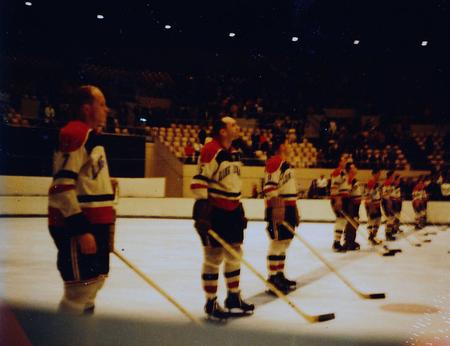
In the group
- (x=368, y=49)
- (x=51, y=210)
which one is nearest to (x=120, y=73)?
(x=368, y=49)

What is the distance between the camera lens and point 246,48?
22.1 m

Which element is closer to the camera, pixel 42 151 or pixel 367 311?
pixel 367 311

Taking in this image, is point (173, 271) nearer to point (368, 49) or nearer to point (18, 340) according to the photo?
point (18, 340)

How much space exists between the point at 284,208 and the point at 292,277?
4.36ft

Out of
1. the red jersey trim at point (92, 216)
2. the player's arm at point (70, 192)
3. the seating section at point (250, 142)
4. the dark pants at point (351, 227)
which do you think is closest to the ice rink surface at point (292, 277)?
the dark pants at point (351, 227)

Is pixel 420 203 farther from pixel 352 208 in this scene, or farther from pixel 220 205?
pixel 220 205

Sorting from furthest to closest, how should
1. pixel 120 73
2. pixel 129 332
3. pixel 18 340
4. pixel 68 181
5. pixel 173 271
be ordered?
1. pixel 120 73
2. pixel 173 271
3. pixel 129 332
4. pixel 18 340
5. pixel 68 181

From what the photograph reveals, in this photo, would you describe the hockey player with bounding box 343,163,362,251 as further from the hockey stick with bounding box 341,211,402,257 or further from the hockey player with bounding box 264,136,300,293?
the hockey player with bounding box 264,136,300,293

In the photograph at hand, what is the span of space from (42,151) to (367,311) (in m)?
11.9

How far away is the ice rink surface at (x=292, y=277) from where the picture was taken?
4.23 metres

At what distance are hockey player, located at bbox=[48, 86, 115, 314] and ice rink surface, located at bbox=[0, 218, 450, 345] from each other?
1414 mm

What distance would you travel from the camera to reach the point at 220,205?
4.34 metres

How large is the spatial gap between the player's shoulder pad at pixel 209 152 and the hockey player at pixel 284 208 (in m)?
1.23

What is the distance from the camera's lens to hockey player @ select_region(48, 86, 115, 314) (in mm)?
2812
